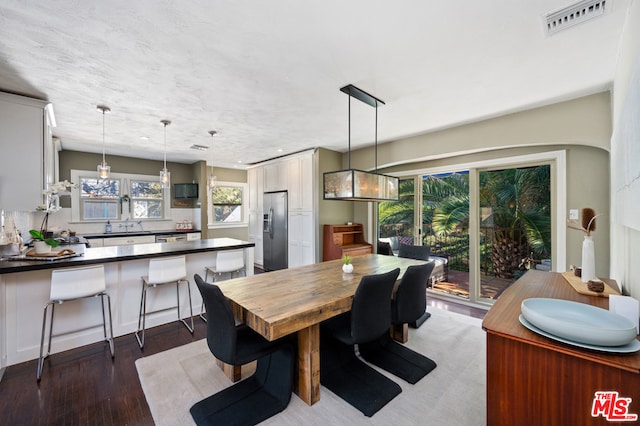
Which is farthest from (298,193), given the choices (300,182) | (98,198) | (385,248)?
(98,198)

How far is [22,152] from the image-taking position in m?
2.67

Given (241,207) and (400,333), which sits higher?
(241,207)

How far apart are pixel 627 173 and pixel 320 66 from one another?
2107 mm

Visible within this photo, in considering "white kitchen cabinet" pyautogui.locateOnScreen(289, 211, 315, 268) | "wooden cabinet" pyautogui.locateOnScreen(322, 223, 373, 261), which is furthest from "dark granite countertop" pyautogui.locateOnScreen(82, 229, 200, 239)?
"wooden cabinet" pyautogui.locateOnScreen(322, 223, 373, 261)

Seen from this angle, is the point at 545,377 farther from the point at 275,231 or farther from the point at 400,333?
the point at 275,231

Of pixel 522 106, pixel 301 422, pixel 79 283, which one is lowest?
pixel 301 422

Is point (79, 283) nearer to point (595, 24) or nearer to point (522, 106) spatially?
point (595, 24)

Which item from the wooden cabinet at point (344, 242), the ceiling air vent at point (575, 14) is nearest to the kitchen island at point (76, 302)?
the wooden cabinet at point (344, 242)

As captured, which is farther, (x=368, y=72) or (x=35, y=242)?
(x=35, y=242)

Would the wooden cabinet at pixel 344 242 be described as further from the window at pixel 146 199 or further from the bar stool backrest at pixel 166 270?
the window at pixel 146 199

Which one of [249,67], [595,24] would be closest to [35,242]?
[249,67]

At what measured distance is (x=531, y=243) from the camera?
3607 mm

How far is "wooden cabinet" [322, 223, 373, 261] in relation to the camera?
4.84m

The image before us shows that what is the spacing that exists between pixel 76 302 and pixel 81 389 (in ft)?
3.25
